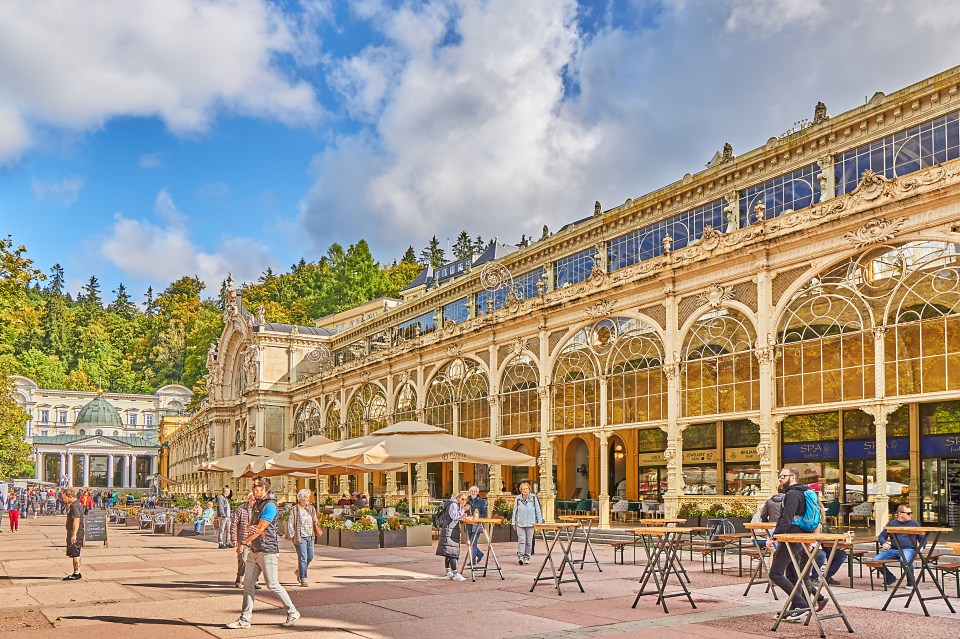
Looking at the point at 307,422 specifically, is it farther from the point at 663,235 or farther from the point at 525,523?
the point at 525,523

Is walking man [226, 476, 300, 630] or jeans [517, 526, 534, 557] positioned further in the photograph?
jeans [517, 526, 534, 557]

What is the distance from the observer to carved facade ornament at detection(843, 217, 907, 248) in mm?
20844

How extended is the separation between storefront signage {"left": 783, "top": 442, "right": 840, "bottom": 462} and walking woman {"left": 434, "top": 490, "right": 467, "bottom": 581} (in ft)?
51.9

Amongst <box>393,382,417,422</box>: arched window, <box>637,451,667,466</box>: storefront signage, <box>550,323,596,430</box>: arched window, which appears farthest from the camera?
<box>393,382,417,422</box>: arched window

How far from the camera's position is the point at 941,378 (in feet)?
65.7

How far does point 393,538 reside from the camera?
24531mm

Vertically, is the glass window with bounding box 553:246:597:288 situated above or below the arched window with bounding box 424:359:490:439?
above

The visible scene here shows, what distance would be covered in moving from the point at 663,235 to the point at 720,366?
8.67m

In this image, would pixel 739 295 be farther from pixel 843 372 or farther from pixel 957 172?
pixel 957 172

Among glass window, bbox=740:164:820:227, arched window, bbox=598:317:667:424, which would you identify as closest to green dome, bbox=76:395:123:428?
arched window, bbox=598:317:667:424

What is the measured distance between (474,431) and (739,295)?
616 inches

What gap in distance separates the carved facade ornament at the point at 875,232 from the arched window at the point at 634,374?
24.0 ft

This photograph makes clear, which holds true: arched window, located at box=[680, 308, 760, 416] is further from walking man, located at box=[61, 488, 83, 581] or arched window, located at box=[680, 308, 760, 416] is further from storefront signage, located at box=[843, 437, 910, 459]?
walking man, located at box=[61, 488, 83, 581]

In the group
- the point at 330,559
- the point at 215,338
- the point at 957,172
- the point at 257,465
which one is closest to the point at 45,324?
the point at 215,338
